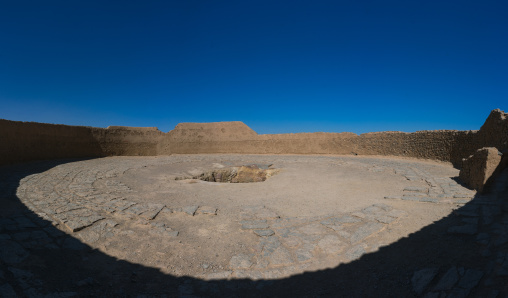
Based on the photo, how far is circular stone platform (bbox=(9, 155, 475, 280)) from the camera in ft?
13.5

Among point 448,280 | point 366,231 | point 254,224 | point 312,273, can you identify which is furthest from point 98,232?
point 448,280

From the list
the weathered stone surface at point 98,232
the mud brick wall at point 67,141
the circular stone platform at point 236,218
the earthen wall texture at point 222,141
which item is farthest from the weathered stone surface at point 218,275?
the mud brick wall at point 67,141

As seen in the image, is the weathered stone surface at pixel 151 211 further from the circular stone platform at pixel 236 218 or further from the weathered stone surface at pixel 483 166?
the weathered stone surface at pixel 483 166

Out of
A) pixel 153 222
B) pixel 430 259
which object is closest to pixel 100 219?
pixel 153 222

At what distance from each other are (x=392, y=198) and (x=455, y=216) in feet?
5.98

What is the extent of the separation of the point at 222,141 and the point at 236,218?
18778 mm

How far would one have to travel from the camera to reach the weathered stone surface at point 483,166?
6805 millimetres

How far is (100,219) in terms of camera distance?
5305 mm

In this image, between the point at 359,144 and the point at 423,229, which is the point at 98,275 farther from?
the point at 359,144

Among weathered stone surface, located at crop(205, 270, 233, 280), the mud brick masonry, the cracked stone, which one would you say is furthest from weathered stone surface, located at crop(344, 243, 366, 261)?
the mud brick masonry

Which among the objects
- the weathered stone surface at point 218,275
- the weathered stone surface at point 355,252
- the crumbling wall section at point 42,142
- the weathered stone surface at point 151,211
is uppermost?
the crumbling wall section at point 42,142

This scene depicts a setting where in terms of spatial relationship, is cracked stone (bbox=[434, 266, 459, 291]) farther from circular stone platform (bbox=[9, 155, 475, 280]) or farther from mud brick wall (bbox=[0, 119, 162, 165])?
mud brick wall (bbox=[0, 119, 162, 165])

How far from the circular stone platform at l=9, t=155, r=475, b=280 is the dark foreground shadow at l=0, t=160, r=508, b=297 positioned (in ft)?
0.57

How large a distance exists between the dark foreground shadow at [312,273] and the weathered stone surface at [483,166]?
10.3 feet
